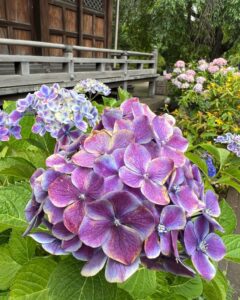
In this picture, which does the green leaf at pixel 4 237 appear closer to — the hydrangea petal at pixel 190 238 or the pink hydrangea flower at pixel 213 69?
the hydrangea petal at pixel 190 238

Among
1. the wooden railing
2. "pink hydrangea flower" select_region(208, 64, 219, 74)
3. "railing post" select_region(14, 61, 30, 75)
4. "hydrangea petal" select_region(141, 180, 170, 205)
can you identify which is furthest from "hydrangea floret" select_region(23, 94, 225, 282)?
"pink hydrangea flower" select_region(208, 64, 219, 74)

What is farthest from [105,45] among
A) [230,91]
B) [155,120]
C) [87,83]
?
[155,120]

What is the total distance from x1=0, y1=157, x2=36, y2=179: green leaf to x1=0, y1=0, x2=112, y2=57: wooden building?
249 inches

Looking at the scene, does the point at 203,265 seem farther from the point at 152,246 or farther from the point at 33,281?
the point at 33,281

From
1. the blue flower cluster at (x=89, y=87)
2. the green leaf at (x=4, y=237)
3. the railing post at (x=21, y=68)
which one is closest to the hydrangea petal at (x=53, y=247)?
the green leaf at (x=4, y=237)

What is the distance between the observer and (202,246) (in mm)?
640

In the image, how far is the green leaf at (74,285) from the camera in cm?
65

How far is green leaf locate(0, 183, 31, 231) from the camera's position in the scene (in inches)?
31.2

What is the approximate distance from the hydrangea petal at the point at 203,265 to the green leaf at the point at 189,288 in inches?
9.3

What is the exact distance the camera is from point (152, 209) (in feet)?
1.95

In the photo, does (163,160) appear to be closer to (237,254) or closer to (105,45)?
(237,254)

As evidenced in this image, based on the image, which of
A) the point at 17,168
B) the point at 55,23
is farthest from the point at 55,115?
the point at 55,23

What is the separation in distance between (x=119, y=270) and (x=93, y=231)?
3.0 inches

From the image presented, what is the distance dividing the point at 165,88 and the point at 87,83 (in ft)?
34.2
